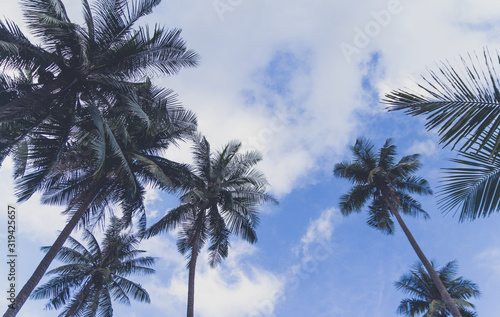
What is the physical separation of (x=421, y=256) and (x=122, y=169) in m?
16.9

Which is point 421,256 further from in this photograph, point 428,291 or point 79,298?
point 79,298

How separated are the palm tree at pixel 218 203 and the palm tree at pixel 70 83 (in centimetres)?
512

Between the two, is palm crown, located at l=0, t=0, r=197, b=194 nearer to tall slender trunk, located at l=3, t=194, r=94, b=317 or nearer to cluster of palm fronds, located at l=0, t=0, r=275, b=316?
cluster of palm fronds, located at l=0, t=0, r=275, b=316

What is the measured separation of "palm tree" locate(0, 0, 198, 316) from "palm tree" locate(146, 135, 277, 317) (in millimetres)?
5115

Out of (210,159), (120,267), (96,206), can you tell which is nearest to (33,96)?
(96,206)

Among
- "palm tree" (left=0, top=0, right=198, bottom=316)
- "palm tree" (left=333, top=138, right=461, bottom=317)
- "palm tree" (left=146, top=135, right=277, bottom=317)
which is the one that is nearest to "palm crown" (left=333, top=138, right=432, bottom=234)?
"palm tree" (left=333, top=138, right=461, bottom=317)

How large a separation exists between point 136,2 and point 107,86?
10.4 ft

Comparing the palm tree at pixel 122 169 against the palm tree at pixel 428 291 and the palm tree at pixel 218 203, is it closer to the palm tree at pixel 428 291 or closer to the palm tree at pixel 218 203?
the palm tree at pixel 218 203

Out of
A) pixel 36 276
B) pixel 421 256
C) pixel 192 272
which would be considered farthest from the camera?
pixel 421 256

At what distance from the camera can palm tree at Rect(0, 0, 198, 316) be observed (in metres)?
10.1

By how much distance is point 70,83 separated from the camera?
11.2 meters

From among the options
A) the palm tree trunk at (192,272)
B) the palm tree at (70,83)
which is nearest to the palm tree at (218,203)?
the palm tree trunk at (192,272)

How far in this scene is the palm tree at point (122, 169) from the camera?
12.8m

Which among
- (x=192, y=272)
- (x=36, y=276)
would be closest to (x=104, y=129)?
(x=36, y=276)
